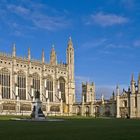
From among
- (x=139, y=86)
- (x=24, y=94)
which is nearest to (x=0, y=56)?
(x=24, y=94)

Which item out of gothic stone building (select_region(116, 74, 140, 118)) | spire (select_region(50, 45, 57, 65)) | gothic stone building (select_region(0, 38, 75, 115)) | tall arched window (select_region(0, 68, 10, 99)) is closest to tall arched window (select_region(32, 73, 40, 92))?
gothic stone building (select_region(0, 38, 75, 115))

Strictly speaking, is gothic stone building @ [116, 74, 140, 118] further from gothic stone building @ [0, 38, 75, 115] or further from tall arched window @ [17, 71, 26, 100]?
tall arched window @ [17, 71, 26, 100]

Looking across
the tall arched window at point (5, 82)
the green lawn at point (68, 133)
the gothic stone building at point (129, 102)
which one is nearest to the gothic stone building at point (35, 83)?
the tall arched window at point (5, 82)

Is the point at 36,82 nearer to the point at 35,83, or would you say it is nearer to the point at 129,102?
the point at 35,83

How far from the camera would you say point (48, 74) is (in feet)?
324

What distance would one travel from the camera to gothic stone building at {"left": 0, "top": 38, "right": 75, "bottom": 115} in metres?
85.2

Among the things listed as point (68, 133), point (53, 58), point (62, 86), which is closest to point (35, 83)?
point (62, 86)

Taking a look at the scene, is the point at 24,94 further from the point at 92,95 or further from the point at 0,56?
the point at 92,95

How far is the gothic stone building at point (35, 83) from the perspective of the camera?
280 feet

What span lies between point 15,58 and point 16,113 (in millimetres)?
14644

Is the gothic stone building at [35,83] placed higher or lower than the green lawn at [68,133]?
higher

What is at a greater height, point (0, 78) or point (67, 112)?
point (0, 78)

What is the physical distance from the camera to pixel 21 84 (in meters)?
89.9

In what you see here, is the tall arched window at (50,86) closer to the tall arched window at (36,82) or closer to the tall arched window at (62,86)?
the tall arched window at (36,82)
